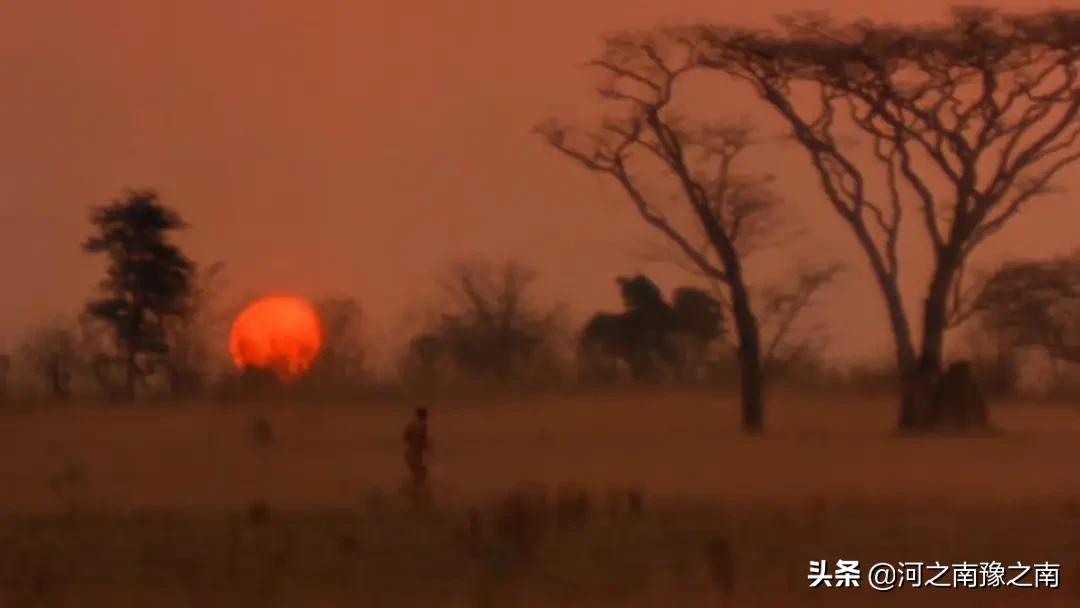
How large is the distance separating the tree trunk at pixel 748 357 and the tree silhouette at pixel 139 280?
800 centimetres

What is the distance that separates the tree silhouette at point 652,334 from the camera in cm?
3481

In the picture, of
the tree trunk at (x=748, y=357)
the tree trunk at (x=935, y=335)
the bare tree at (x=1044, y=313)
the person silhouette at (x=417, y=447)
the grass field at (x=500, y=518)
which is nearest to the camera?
the grass field at (x=500, y=518)

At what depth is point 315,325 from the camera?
26594 mm

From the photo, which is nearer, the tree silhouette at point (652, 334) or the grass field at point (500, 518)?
the grass field at point (500, 518)

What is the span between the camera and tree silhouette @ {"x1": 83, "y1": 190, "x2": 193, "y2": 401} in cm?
2727

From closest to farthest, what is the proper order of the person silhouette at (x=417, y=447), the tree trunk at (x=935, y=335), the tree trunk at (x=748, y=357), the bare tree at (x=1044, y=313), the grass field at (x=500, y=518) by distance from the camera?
1. the grass field at (x=500, y=518)
2. the person silhouette at (x=417, y=447)
3. the tree trunk at (x=935, y=335)
4. the tree trunk at (x=748, y=357)
5. the bare tree at (x=1044, y=313)

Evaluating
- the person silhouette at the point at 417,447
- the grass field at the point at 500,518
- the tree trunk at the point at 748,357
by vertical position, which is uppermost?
the tree trunk at the point at 748,357

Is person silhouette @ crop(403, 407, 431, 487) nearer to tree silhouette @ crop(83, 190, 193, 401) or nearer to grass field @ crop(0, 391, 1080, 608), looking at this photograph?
grass field @ crop(0, 391, 1080, 608)

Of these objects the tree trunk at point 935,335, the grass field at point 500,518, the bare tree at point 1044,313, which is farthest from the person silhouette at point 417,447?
the bare tree at point 1044,313

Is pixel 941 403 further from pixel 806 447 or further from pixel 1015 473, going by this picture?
pixel 1015 473

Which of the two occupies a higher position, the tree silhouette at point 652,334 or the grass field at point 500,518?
the tree silhouette at point 652,334

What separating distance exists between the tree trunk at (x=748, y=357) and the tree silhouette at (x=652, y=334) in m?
7.94

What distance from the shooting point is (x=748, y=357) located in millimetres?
26203

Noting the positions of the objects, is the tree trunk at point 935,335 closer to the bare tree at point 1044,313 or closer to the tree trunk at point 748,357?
the tree trunk at point 748,357
